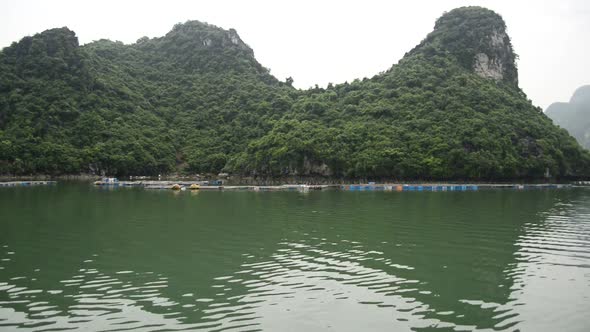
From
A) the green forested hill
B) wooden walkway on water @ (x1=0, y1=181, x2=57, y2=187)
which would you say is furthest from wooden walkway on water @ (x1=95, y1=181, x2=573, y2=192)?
wooden walkway on water @ (x1=0, y1=181, x2=57, y2=187)

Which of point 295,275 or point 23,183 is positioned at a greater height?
point 23,183

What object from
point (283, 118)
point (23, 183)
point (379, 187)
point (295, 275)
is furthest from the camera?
point (283, 118)

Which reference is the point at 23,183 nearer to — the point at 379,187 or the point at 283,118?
the point at 283,118

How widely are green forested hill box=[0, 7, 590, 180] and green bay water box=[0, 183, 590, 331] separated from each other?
2589 inches

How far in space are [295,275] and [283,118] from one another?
112560 millimetres

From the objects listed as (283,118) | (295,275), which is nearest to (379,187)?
(283,118)

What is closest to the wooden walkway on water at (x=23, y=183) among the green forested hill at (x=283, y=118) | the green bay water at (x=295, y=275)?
the green forested hill at (x=283, y=118)

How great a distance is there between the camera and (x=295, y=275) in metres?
18.7

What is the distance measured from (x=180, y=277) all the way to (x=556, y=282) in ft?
49.8

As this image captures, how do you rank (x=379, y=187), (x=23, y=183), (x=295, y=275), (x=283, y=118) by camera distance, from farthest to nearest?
(x=283, y=118), (x=23, y=183), (x=379, y=187), (x=295, y=275)

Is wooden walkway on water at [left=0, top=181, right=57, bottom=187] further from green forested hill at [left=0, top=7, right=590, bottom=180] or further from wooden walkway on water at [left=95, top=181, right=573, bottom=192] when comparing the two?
wooden walkway on water at [left=95, top=181, right=573, bottom=192]

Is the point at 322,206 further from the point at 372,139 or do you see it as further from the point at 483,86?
the point at 483,86

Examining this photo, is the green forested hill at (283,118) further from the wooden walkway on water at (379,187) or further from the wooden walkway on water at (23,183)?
the wooden walkway on water at (23,183)

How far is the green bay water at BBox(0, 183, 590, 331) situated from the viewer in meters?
13.7
